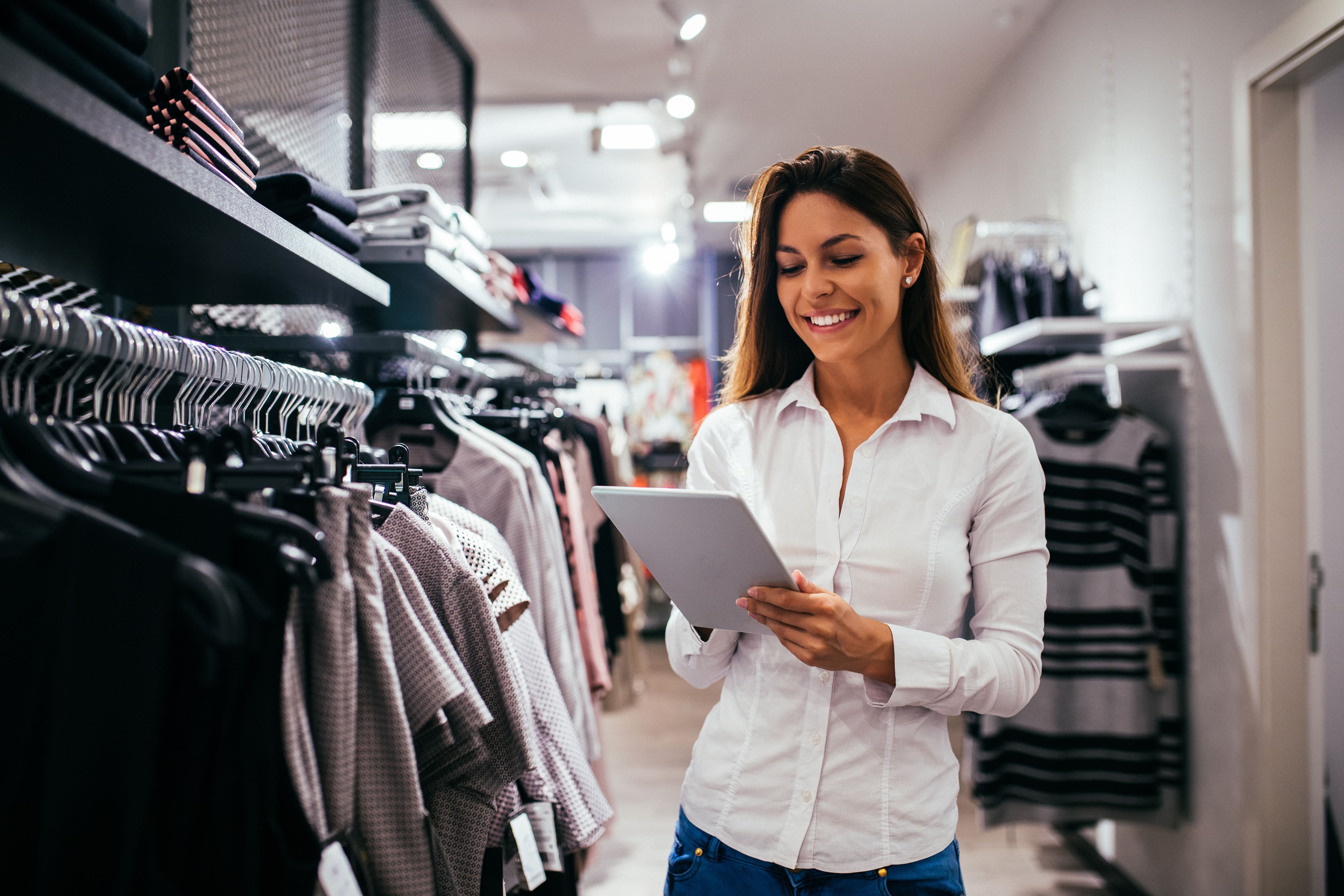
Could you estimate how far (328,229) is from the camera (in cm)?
135

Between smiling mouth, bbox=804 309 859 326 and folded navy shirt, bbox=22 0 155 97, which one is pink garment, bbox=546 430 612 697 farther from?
folded navy shirt, bbox=22 0 155 97

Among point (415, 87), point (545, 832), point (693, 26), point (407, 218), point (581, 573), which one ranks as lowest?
point (545, 832)

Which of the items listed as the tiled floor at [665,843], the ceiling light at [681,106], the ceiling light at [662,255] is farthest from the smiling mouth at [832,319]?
the ceiling light at [662,255]

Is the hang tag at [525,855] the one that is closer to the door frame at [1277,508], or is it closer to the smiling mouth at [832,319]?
the smiling mouth at [832,319]

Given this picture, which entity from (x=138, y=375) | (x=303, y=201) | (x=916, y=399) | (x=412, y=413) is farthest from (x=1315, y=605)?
(x=138, y=375)

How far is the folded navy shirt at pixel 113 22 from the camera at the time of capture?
0.77m

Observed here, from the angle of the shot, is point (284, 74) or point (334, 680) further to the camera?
point (284, 74)

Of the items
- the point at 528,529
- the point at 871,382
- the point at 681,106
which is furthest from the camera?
the point at 681,106

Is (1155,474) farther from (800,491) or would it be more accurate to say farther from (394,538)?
(394,538)

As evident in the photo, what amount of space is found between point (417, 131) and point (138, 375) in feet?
6.58

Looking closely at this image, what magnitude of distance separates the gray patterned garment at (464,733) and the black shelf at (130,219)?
0.42 metres

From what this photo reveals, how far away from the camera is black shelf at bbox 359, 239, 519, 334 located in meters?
1.81

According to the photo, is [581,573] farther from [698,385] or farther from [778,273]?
[698,385]

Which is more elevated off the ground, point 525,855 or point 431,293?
point 431,293
